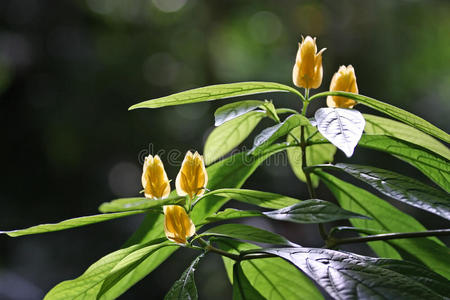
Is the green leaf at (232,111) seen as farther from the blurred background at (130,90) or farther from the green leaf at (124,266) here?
the blurred background at (130,90)

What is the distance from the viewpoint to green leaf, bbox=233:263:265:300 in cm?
61

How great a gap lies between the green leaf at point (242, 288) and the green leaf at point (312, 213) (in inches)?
4.9

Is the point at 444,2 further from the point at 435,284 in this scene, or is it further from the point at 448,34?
the point at 435,284

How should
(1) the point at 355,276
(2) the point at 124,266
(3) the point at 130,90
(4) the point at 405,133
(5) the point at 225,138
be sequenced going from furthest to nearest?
(3) the point at 130,90, (5) the point at 225,138, (4) the point at 405,133, (2) the point at 124,266, (1) the point at 355,276

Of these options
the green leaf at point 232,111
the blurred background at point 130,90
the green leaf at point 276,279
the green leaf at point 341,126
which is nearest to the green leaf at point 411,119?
the green leaf at point 341,126

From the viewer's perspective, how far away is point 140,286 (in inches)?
124

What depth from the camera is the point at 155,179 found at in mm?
617

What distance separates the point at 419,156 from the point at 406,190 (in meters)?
0.12

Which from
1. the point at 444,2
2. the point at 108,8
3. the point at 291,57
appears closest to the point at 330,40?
the point at 291,57

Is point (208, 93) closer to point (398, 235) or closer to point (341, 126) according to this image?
point (341, 126)

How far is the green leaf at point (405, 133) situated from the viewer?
0.66m

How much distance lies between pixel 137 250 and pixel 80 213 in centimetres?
294

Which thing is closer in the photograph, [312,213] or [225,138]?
[312,213]

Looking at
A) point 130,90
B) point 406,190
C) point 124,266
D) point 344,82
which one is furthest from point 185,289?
point 130,90
